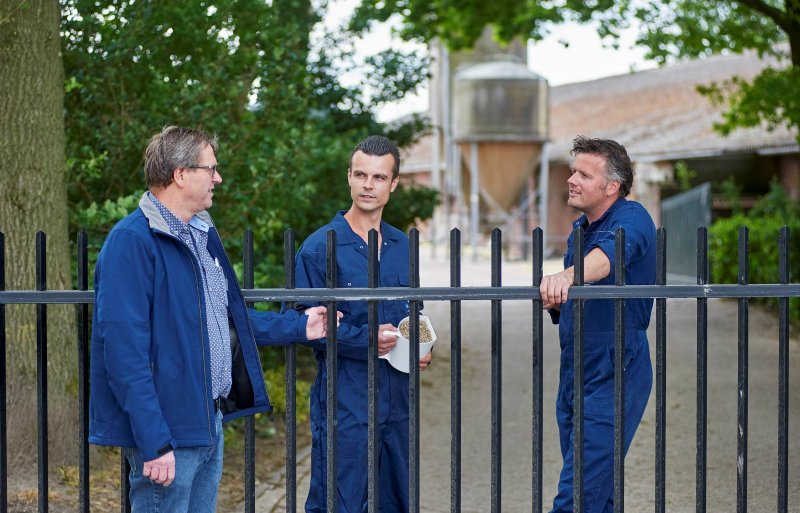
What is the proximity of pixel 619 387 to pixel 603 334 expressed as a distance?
352 mm

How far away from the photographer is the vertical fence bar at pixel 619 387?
11.8ft

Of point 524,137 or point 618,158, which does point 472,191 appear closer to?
point 524,137

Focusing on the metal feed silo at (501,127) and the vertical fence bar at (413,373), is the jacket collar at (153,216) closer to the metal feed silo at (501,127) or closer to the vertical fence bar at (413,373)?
the vertical fence bar at (413,373)

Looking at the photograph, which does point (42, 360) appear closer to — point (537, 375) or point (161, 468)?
point (161, 468)

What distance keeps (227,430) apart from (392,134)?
4.93 m

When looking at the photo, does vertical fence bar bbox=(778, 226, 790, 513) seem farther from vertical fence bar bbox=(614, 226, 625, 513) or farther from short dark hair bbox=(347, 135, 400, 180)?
short dark hair bbox=(347, 135, 400, 180)

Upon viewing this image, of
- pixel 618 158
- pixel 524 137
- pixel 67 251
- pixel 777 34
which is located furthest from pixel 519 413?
pixel 524 137

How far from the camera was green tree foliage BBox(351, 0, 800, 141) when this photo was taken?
11.8m

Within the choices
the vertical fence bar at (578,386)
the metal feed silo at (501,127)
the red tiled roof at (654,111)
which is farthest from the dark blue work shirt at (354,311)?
the metal feed silo at (501,127)

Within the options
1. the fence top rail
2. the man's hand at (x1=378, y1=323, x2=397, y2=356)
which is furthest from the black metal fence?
the man's hand at (x1=378, y1=323, x2=397, y2=356)

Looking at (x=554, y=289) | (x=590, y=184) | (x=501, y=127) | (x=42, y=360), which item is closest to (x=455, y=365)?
(x=554, y=289)

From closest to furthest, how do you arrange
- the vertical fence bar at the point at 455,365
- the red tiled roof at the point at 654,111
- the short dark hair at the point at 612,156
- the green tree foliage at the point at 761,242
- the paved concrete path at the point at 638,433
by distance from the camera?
the vertical fence bar at the point at 455,365, the short dark hair at the point at 612,156, the paved concrete path at the point at 638,433, the green tree foliage at the point at 761,242, the red tiled roof at the point at 654,111

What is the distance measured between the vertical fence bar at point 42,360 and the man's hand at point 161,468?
2.64ft

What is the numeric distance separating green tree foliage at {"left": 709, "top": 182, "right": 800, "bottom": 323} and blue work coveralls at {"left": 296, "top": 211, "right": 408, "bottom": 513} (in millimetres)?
9994
